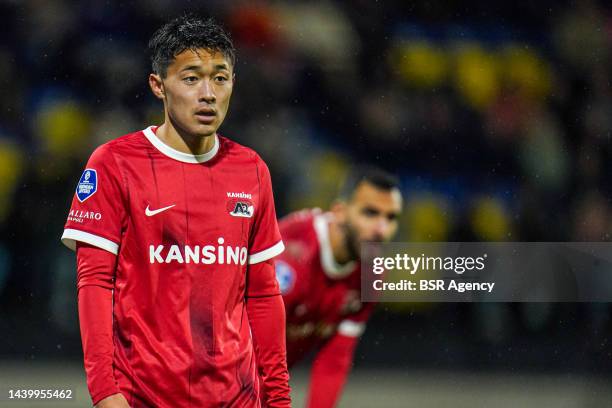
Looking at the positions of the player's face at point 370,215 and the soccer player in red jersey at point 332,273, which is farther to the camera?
the player's face at point 370,215

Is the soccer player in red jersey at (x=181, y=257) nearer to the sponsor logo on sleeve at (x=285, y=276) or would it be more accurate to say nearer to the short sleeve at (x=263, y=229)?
the short sleeve at (x=263, y=229)

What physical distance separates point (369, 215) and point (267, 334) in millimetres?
2121

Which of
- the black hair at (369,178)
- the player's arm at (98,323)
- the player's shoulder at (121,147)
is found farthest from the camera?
the black hair at (369,178)

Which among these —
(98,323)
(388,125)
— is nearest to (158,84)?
(98,323)

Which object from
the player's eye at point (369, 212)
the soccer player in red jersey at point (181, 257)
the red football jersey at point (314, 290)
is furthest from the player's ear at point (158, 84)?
the player's eye at point (369, 212)

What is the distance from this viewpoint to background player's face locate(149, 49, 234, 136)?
188 centimetres

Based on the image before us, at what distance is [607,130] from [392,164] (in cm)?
102

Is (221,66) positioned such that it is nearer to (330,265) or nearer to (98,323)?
(98,323)

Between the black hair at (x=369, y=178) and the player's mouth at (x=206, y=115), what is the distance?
2268 mm

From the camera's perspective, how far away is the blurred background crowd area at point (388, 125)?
4125mm

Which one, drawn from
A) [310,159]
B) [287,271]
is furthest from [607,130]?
[287,271]

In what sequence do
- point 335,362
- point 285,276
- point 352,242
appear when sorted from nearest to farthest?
point 285,276
point 352,242
point 335,362

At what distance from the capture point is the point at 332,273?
12.9 feet

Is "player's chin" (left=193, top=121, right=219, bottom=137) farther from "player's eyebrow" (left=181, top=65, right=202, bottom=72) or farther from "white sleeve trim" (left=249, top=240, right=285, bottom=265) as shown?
"white sleeve trim" (left=249, top=240, right=285, bottom=265)
